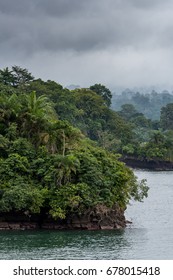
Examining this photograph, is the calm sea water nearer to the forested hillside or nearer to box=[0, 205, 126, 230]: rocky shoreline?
box=[0, 205, 126, 230]: rocky shoreline

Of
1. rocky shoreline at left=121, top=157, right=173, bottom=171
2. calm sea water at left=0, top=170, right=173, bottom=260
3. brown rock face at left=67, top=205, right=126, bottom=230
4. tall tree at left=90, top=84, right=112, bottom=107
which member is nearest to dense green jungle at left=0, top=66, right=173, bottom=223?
brown rock face at left=67, top=205, right=126, bottom=230

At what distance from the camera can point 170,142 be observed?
106 metres

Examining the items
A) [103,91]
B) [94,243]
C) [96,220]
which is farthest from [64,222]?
[103,91]

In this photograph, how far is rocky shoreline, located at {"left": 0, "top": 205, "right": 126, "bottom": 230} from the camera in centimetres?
3869

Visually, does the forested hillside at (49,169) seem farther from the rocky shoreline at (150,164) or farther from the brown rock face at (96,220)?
the rocky shoreline at (150,164)

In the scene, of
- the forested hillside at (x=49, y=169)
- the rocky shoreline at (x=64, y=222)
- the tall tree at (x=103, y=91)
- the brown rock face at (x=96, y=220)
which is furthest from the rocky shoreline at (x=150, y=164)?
the rocky shoreline at (x=64, y=222)

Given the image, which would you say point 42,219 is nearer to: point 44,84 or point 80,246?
point 80,246

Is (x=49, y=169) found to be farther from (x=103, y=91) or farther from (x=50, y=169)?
(x=103, y=91)

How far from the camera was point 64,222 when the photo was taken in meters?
39.2

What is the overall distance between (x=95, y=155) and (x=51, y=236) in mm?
7971

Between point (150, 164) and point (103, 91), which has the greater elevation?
point (103, 91)

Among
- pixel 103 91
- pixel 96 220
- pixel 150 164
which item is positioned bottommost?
pixel 96 220

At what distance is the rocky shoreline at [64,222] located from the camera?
3869 centimetres

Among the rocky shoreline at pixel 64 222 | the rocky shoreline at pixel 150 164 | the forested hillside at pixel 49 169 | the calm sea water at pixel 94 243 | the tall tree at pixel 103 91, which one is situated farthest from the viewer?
the tall tree at pixel 103 91
